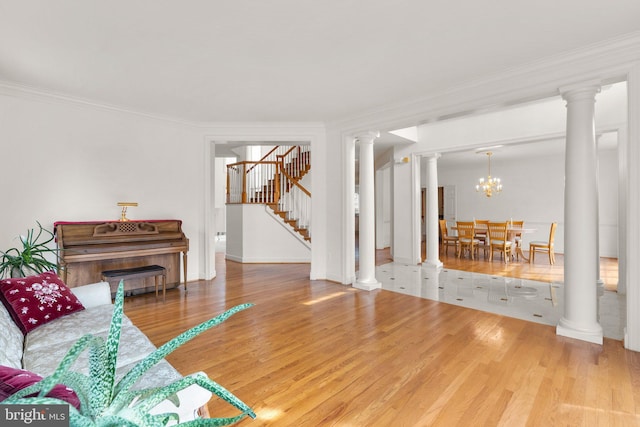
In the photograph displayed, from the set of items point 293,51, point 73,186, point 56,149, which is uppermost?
point 293,51

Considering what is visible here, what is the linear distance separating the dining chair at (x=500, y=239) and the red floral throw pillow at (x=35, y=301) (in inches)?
294

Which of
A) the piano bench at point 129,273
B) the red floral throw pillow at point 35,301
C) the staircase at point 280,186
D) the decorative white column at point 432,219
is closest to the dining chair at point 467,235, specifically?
the decorative white column at point 432,219

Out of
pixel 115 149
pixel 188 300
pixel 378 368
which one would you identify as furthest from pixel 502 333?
pixel 115 149

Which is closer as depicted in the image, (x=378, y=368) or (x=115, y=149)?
(x=378, y=368)

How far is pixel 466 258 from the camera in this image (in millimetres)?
7770

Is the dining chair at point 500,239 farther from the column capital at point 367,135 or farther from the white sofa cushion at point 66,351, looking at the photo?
the white sofa cushion at point 66,351

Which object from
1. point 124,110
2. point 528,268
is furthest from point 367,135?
point 528,268

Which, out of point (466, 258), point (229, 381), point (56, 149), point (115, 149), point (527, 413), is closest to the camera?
point (527, 413)

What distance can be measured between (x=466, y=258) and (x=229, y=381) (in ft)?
23.0

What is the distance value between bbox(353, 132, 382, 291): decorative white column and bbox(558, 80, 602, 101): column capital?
2472mm

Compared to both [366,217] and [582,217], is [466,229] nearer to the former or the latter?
[366,217]

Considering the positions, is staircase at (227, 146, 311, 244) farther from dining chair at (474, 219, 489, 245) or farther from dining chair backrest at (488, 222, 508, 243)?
dining chair backrest at (488, 222, 508, 243)

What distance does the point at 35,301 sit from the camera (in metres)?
2.22

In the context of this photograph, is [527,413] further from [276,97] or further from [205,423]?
[276,97]
